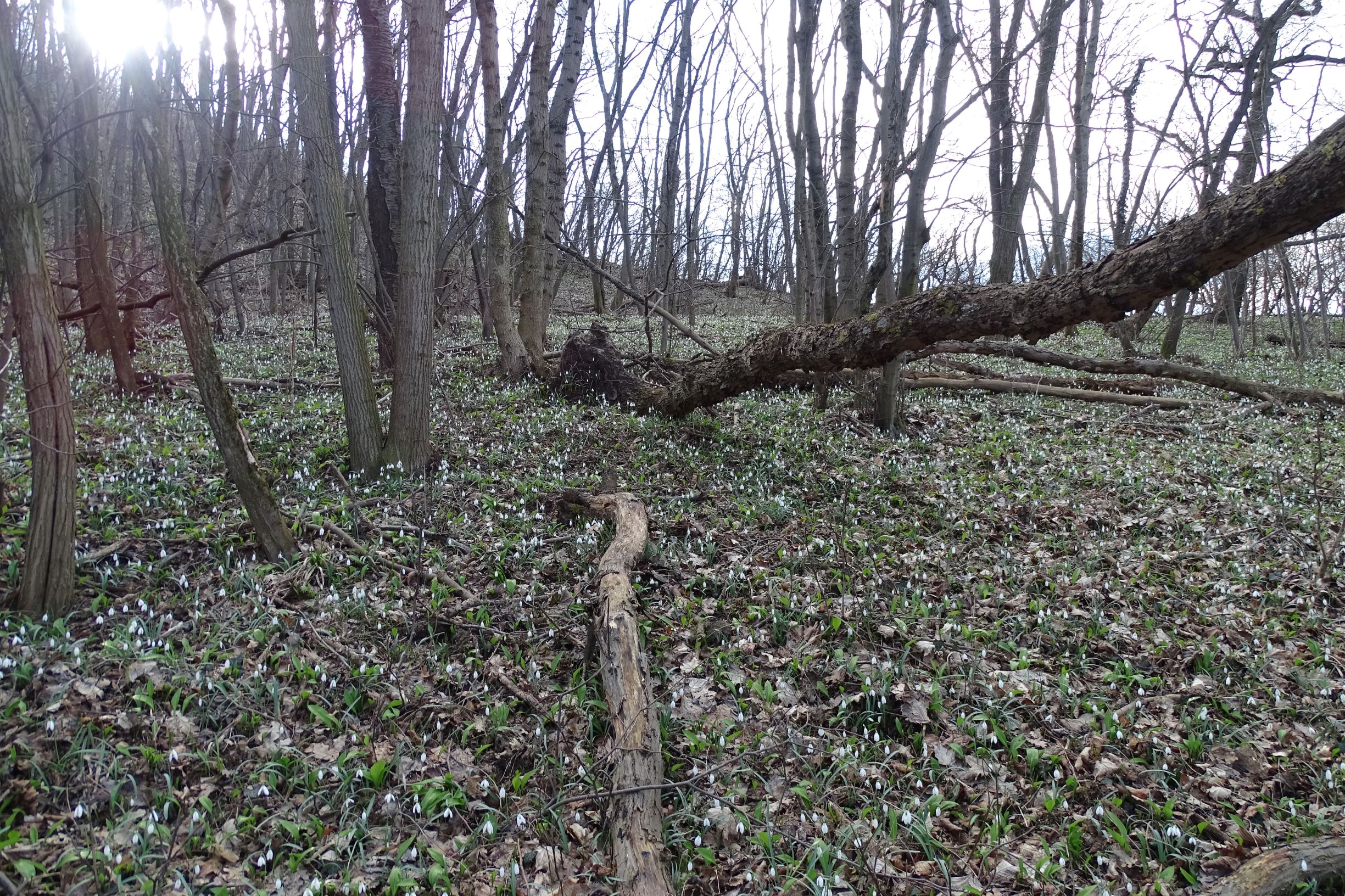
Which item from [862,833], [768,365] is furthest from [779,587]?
[768,365]

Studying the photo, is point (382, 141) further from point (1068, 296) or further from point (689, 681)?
point (1068, 296)

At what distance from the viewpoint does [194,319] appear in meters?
4.60

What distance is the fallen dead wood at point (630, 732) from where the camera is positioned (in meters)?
2.97

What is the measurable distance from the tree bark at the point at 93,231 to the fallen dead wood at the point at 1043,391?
10529 millimetres

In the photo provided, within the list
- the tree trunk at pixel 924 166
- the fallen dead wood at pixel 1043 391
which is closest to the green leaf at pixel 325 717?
the tree trunk at pixel 924 166

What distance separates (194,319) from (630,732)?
372 cm

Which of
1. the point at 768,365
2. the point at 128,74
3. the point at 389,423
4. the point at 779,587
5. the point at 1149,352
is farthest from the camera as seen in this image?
the point at 1149,352

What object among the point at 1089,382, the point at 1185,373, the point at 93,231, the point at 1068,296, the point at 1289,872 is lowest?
the point at 1289,872

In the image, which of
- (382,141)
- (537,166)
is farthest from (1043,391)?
(382,141)

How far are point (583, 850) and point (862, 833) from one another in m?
1.25

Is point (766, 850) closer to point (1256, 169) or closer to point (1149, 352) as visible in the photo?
point (1149, 352)

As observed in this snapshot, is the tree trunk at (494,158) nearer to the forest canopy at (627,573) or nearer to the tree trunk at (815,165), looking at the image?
the forest canopy at (627,573)

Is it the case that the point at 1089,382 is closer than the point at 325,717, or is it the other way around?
the point at 325,717

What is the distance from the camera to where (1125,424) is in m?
10.1
